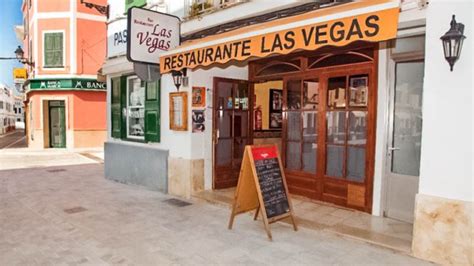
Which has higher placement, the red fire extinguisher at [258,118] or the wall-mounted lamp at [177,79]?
the wall-mounted lamp at [177,79]

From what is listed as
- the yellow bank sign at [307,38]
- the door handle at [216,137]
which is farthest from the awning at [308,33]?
the door handle at [216,137]

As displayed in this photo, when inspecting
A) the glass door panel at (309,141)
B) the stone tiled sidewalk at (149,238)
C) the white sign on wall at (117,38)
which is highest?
the white sign on wall at (117,38)

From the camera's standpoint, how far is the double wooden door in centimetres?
561

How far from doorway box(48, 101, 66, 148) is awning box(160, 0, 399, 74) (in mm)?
14613

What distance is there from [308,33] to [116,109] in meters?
6.41

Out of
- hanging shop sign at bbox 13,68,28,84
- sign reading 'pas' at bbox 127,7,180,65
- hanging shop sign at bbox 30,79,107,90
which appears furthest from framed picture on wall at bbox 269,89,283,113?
hanging shop sign at bbox 13,68,28,84

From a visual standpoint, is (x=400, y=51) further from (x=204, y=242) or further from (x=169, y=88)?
(x=169, y=88)

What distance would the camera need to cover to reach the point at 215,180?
23.9 ft

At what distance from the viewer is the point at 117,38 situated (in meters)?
8.90

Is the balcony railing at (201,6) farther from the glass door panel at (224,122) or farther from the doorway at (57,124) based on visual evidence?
the doorway at (57,124)

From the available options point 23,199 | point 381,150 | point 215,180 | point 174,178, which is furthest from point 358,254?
point 23,199

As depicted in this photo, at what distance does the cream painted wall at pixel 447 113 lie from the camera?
11.8ft

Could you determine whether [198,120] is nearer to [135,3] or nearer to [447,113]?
[135,3]

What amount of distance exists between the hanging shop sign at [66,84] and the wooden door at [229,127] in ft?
39.5
